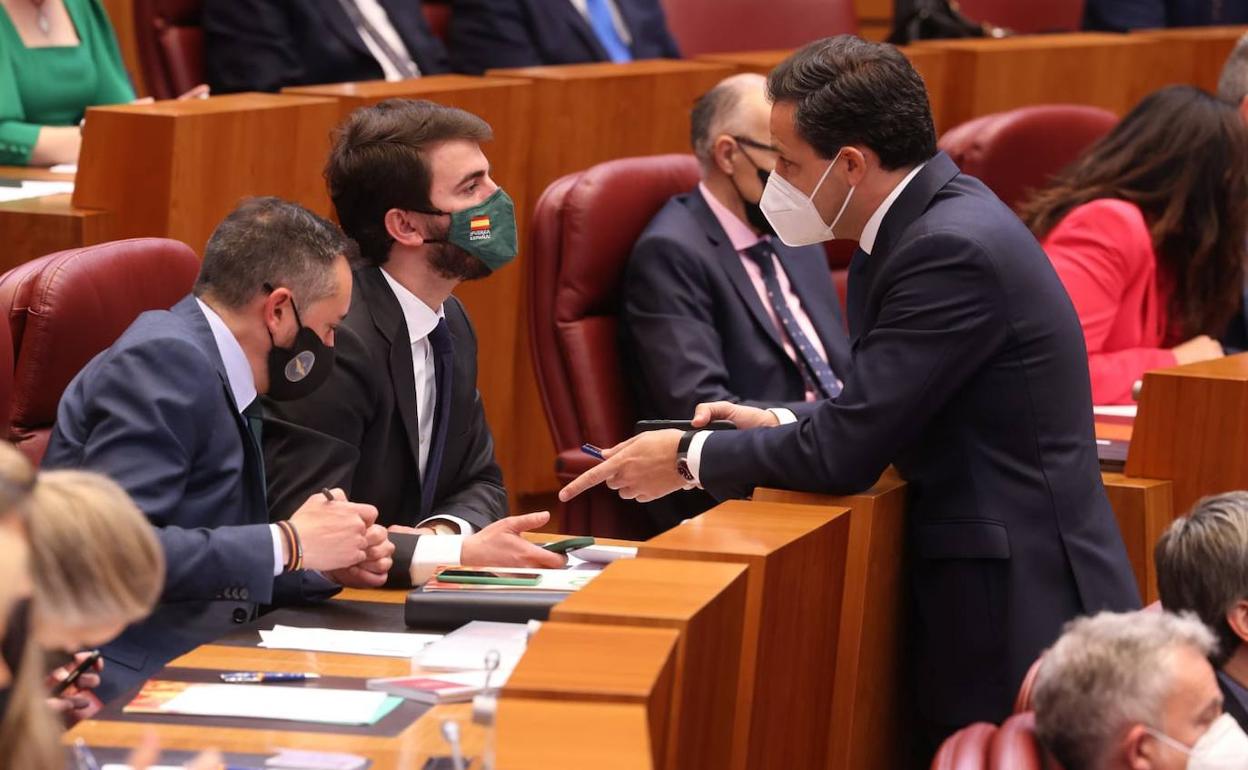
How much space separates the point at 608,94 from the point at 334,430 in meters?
1.70

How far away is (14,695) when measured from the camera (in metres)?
1.45

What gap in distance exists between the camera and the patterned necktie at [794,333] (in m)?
3.69

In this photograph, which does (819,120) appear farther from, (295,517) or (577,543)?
(295,517)

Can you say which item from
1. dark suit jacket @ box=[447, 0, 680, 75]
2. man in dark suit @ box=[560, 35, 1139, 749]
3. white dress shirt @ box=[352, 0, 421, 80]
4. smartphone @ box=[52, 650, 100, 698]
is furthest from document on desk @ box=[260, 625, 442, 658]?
dark suit jacket @ box=[447, 0, 680, 75]

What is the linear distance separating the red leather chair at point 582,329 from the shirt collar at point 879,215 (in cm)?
105

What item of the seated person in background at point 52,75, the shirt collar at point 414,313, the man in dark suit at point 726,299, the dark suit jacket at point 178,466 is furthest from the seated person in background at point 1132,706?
the seated person in background at point 52,75

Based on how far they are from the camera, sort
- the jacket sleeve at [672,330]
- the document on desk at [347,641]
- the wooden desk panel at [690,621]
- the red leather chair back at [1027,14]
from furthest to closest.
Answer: the red leather chair back at [1027,14]
the jacket sleeve at [672,330]
the document on desk at [347,641]
the wooden desk panel at [690,621]

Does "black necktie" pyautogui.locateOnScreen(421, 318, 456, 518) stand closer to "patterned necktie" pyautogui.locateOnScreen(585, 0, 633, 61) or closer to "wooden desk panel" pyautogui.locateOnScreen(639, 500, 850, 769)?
"wooden desk panel" pyautogui.locateOnScreen(639, 500, 850, 769)

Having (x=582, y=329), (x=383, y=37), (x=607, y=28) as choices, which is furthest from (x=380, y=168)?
(x=607, y=28)

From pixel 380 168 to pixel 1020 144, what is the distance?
196cm

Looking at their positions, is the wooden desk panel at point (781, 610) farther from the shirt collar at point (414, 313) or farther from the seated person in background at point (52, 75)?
the seated person in background at point (52, 75)

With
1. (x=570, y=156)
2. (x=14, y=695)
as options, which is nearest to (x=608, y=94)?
Answer: (x=570, y=156)

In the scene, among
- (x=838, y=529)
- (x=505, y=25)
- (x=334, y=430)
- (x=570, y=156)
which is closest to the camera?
(x=838, y=529)

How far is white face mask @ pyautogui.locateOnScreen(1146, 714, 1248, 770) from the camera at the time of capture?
2.02 metres
